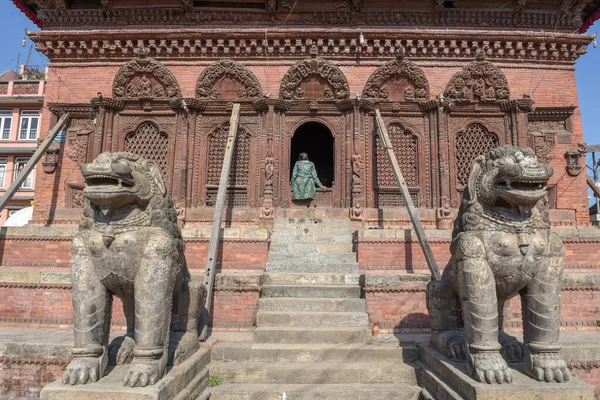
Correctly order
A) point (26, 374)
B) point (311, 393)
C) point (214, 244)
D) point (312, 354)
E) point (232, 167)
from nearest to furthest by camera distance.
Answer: point (311, 393) → point (26, 374) → point (312, 354) → point (214, 244) → point (232, 167)

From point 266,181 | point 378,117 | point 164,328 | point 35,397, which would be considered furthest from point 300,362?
point 378,117

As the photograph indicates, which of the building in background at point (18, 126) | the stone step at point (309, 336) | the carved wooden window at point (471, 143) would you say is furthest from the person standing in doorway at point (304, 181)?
the building in background at point (18, 126)

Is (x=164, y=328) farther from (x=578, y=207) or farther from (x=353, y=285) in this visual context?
(x=578, y=207)

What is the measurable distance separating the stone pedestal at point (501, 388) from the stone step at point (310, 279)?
286 centimetres

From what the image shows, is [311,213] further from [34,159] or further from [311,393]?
[34,159]

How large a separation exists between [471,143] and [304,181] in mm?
5162

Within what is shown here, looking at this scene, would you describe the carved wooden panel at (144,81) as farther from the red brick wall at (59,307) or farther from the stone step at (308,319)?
the stone step at (308,319)

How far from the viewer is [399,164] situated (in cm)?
1130

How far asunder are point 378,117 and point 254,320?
21.7ft

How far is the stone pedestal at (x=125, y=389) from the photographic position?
3.26 metres

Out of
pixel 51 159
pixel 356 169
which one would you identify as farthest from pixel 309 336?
pixel 51 159

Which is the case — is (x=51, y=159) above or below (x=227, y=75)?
below

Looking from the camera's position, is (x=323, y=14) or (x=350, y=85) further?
(x=323, y=14)

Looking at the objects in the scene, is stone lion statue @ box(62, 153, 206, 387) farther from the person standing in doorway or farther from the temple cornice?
the temple cornice
